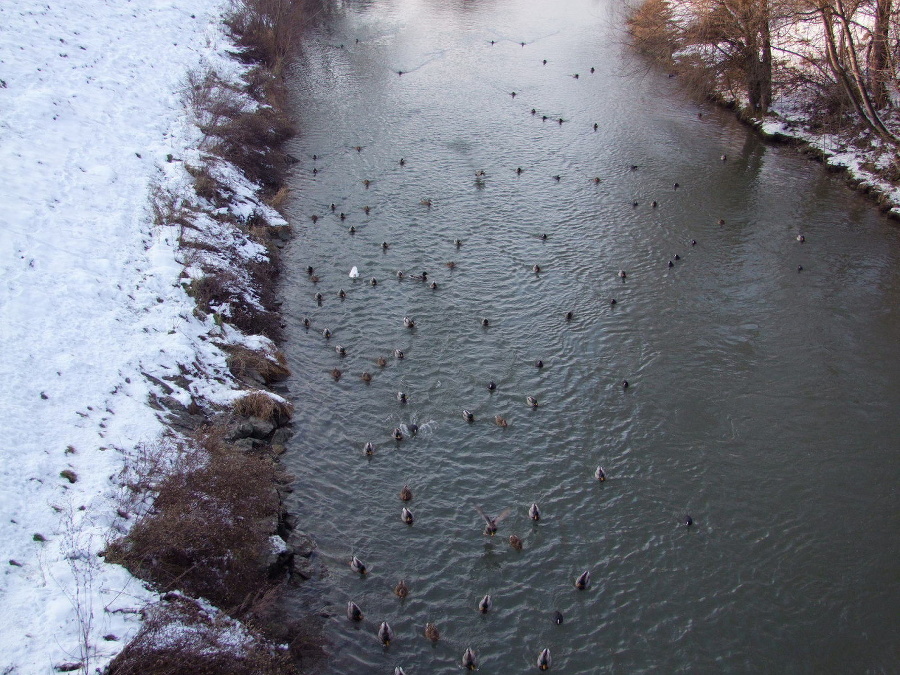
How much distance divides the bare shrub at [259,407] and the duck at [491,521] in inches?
265

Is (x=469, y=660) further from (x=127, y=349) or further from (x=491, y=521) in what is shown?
(x=127, y=349)

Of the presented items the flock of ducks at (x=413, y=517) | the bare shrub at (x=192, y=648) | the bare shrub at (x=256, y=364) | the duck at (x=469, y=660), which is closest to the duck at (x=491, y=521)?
→ the flock of ducks at (x=413, y=517)

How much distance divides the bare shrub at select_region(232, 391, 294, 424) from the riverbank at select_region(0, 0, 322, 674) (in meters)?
0.07

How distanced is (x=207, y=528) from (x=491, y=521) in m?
6.80

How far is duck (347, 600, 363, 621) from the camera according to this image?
13805 mm

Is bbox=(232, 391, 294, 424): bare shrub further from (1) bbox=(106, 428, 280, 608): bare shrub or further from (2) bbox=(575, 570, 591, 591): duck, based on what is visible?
(2) bbox=(575, 570, 591, 591): duck

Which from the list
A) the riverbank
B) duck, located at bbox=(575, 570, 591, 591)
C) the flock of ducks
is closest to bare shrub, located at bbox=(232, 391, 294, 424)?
the riverbank

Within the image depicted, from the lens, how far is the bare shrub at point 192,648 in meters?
10.3

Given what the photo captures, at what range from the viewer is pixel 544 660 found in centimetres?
1295

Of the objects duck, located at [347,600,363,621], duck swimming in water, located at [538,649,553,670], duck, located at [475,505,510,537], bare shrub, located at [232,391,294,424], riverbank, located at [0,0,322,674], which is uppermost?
riverbank, located at [0,0,322,674]

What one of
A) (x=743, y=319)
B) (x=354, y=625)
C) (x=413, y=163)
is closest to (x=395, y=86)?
(x=413, y=163)

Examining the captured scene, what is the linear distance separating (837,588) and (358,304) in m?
17.8

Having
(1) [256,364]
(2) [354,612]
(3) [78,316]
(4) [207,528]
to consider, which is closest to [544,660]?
(2) [354,612]

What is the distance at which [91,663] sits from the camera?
33.1 feet
